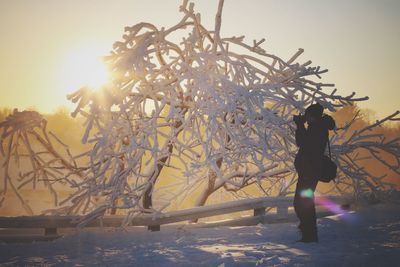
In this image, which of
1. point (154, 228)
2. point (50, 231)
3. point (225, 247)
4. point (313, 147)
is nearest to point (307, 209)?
point (313, 147)

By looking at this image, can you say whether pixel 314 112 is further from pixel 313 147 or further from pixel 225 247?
pixel 225 247

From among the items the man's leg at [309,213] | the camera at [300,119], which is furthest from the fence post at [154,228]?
the camera at [300,119]

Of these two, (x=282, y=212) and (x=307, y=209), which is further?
(x=282, y=212)

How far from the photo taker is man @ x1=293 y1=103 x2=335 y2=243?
3.71 m

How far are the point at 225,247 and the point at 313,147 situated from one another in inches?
61.2

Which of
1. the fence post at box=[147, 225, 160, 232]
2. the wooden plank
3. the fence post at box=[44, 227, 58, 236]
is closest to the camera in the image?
the wooden plank

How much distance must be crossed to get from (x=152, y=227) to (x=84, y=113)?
81.9 inches

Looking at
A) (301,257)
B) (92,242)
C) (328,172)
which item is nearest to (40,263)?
(92,242)

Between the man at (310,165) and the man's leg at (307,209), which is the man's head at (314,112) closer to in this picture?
the man at (310,165)

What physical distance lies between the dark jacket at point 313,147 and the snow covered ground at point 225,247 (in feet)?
2.74

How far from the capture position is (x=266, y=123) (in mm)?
4375

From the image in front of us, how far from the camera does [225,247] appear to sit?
3678mm

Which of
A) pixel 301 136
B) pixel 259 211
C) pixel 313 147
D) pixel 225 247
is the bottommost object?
pixel 225 247

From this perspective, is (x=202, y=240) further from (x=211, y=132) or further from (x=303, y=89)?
(x=303, y=89)
